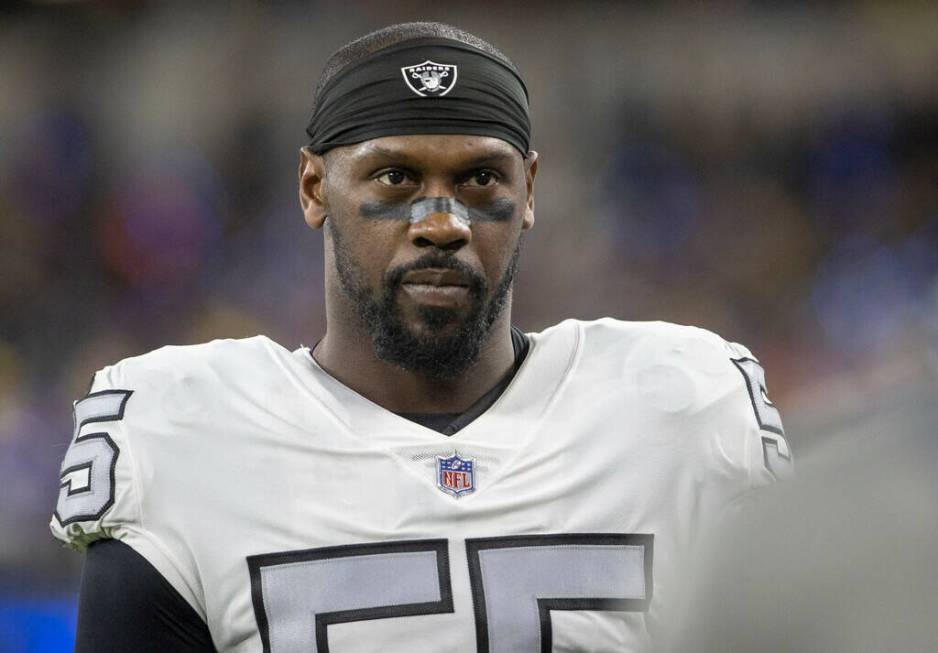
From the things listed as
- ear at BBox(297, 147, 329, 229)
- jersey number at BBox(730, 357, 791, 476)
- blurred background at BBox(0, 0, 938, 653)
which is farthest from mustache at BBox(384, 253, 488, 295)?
blurred background at BBox(0, 0, 938, 653)

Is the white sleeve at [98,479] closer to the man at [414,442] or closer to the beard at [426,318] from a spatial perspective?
the man at [414,442]

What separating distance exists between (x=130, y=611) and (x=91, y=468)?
8.6 inches

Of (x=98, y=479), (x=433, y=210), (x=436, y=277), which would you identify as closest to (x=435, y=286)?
(x=436, y=277)

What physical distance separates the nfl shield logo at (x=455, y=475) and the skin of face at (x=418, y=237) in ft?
0.50

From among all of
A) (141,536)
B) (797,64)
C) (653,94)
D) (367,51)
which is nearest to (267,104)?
(653,94)

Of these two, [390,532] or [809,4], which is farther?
[809,4]

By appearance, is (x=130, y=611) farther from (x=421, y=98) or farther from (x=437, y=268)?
(x=421, y=98)

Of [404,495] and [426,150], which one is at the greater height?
[426,150]

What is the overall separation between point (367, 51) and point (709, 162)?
288cm

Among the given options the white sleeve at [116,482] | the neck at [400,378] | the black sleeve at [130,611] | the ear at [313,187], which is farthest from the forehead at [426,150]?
the black sleeve at [130,611]

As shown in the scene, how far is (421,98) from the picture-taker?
205 cm

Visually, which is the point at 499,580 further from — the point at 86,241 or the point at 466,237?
the point at 86,241

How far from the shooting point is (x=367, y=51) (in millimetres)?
2145

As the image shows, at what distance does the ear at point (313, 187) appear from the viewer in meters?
2.18
